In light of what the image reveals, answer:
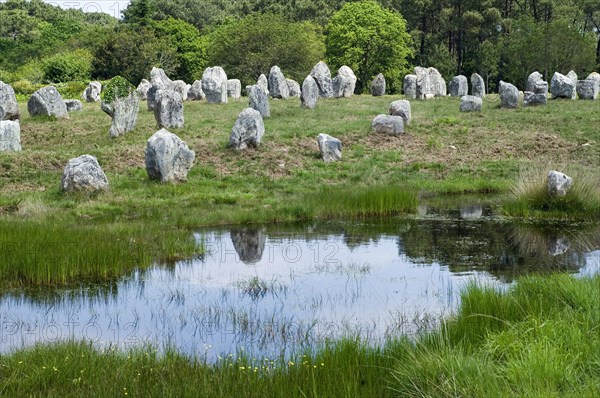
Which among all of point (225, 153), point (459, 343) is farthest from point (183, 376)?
point (225, 153)

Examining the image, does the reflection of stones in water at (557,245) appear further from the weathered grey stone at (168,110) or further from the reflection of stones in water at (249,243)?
the weathered grey stone at (168,110)

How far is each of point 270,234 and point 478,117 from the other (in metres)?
18.8

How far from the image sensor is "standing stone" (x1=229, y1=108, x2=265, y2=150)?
26.1 metres

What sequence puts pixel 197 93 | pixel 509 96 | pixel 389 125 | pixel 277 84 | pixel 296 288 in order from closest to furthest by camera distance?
pixel 296 288 < pixel 389 125 < pixel 509 96 < pixel 277 84 < pixel 197 93

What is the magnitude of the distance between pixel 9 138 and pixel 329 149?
10.4m

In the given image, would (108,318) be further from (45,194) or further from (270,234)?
(45,194)

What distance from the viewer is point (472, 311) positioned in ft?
30.5

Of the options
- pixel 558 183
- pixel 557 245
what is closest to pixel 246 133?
pixel 558 183

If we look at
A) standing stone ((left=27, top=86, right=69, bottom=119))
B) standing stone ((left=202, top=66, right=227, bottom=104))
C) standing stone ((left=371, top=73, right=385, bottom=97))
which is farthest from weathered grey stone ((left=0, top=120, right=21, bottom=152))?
standing stone ((left=371, top=73, right=385, bottom=97))

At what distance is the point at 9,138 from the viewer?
24.5m

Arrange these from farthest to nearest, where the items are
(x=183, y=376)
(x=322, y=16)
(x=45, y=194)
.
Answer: (x=322, y=16) → (x=45, y=194) → (x=183, y=376)

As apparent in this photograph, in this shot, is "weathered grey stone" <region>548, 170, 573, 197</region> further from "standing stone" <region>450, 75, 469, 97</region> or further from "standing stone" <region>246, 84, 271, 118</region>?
"standing stone" <region>450, 75, 469, 97</region>

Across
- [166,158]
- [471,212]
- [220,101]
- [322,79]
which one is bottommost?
[471,212]

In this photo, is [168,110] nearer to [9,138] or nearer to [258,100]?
[258,100]
